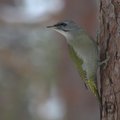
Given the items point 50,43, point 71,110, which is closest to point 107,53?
point 71,110

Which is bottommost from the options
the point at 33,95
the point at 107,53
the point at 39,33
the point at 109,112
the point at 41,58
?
the point at 33,95

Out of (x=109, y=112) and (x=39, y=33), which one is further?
(x=39, y=33)

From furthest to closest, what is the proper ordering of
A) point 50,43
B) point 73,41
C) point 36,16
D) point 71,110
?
point 50,43
point 36,16
point 71,110
point 73,41

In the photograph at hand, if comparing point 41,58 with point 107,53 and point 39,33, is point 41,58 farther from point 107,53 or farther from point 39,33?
point 107,53

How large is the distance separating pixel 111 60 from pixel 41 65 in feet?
25.7

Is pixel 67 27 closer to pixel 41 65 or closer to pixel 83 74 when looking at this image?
pixel 83 74

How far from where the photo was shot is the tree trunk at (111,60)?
5419 mm

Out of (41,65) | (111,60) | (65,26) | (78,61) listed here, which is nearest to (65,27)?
(65,26)

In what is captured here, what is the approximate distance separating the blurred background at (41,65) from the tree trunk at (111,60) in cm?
405

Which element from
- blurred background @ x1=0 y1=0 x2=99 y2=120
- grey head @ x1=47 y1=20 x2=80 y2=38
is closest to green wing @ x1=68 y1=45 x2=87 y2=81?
grey head @ x1=47 y1=20 x2=80 y2=38

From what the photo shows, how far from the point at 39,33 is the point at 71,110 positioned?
2.57 metres

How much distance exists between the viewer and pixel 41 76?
13.6 metres

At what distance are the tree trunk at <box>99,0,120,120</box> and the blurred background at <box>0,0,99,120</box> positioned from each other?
4048 millimetres

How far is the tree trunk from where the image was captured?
5.42 meters
